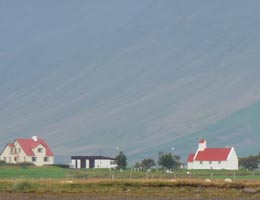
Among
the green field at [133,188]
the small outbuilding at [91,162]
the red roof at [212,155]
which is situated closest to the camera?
the green field at [133,188]

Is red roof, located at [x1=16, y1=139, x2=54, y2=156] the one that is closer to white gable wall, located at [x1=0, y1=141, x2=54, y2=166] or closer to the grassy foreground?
white gable wall, located at [x1=0, y1=141, x2=54, y2=166]

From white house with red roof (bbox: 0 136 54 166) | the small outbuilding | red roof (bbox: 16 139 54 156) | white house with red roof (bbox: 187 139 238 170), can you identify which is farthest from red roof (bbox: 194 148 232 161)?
red roof (bbox: 16 139 54 156)

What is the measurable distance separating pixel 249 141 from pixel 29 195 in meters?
130

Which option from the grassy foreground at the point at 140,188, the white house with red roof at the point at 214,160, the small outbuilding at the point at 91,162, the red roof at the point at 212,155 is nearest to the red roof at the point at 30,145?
the small outbuilding at the point at 91,162

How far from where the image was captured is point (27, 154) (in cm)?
10081

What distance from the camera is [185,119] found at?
199m

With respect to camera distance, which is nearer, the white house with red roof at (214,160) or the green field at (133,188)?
the green field at (133,188)

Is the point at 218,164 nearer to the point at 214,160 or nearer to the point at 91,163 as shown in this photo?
the point at 214,160

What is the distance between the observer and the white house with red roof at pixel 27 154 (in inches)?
3974

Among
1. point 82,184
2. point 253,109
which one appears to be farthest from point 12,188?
point 253,109

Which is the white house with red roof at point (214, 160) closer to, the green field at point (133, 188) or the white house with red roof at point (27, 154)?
the white house with red roof at point (27, 154)

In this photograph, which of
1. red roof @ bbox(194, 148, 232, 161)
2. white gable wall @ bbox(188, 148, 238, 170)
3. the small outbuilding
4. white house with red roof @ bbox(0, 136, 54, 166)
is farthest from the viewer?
the small outbuilding

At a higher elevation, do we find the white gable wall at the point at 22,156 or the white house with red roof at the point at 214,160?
the white gable wall at the point at 22,156

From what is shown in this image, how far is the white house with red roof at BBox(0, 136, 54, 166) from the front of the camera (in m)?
101
